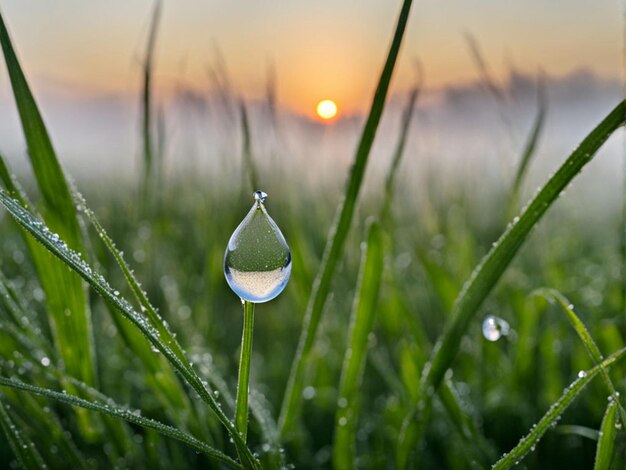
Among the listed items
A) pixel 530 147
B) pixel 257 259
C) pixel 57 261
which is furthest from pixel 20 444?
pixel 530 147

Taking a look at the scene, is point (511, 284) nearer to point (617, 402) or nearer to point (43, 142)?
point (617, 402)

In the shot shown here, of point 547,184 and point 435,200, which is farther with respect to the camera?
point 435,200

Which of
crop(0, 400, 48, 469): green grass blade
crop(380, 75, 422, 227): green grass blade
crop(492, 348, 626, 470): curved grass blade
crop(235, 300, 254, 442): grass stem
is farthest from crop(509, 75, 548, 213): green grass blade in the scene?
crop(0, 400, 48, 469): green grass blade

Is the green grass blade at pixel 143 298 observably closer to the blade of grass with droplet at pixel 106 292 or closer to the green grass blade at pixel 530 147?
the blade of grass with droplet at pixel 106 292

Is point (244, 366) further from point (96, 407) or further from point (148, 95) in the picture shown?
point (148, 95)

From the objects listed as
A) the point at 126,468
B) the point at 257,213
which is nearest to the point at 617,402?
the point at 257,213

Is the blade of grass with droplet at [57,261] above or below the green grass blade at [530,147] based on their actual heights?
below

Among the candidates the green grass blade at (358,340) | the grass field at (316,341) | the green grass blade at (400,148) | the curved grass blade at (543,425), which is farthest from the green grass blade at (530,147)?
the curved grass blade at (543,425)
